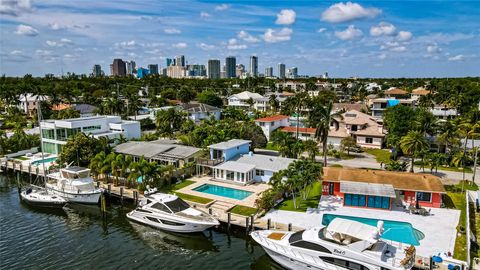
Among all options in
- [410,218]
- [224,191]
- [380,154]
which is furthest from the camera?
[380,154]

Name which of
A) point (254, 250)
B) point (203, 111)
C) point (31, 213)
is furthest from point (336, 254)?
point (203, 111)

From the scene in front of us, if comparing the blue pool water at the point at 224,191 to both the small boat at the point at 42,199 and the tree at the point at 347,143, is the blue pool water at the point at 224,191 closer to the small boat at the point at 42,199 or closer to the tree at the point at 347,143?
the small boat at the point at 42,199

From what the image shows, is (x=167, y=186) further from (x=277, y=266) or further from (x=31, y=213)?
(x=277, y=266)

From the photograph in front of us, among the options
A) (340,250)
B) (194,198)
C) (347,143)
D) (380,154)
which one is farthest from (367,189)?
(380,154)

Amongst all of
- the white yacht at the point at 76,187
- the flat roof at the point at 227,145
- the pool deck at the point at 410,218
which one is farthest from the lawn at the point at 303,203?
the white yacht at the point at 76,187

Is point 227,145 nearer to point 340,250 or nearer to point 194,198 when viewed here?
point 194,198

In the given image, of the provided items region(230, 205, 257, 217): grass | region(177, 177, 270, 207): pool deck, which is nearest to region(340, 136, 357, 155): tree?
region(177, 177, 270, 207): pool deck
